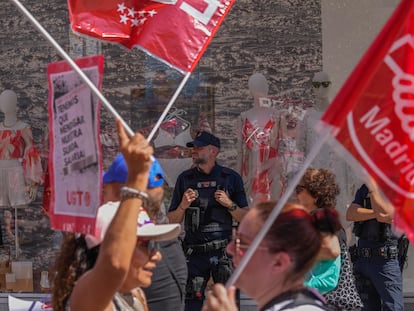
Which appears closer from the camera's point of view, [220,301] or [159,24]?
[220,301]

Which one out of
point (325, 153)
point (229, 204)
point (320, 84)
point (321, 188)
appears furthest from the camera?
point (320, 84)

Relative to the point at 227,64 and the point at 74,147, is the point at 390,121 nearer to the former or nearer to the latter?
the point at 74,147

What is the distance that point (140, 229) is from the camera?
308cm

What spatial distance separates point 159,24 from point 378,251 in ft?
10.2

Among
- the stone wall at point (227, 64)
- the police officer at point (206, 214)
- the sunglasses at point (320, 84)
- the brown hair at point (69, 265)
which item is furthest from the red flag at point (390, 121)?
the stone wall at point (227, 64)

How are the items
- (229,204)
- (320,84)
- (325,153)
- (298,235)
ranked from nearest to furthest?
(298,235)
(229,204)
(325,153)
(320,84)

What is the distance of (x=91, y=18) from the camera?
462cm

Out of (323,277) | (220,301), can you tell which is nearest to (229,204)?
(323,277)

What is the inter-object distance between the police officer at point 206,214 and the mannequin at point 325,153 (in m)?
0.85

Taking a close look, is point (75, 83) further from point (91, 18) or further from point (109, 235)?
point (91, 18)

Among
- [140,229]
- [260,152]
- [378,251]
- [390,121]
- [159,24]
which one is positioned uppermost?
[159,24]

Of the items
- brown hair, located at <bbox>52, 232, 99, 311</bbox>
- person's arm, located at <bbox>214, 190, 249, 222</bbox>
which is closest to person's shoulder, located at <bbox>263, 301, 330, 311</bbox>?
brown hair, located at <bbox>52, 232, 99, 311</bbox>

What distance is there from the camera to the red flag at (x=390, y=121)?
3055mm

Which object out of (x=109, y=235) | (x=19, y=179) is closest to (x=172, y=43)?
(x=109, y=235)
